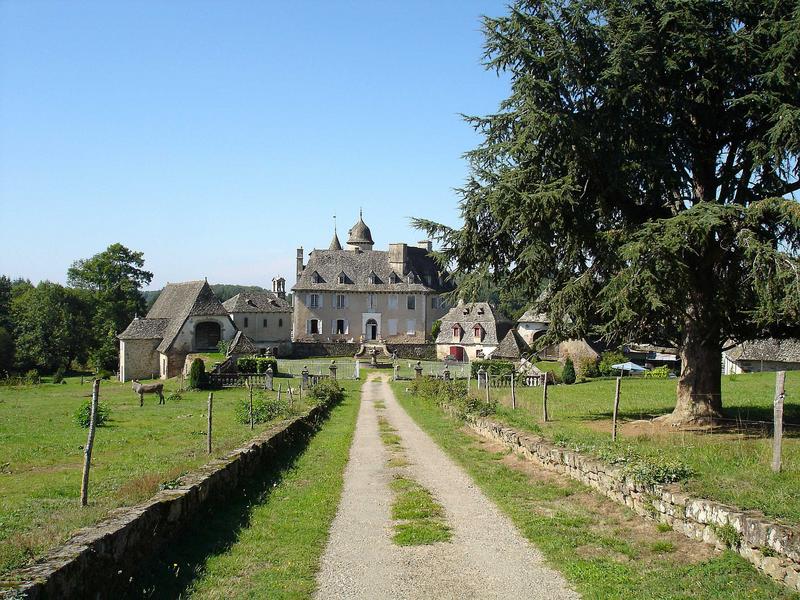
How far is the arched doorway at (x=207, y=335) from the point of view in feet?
177

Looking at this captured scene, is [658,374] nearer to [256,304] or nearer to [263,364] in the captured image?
[263,364]

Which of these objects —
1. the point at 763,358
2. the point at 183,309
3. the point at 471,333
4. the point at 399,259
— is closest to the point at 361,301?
the point at 399,259

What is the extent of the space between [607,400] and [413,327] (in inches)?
1743

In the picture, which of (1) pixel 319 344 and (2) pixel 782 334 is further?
(1) pixel 319 344

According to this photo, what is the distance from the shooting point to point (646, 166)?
1700 cm

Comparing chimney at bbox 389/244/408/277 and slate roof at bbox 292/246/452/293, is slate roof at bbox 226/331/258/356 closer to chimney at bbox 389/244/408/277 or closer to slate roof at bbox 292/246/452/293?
slate roof at bbox 292/246/452/293

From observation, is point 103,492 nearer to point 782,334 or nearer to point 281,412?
point 281,412

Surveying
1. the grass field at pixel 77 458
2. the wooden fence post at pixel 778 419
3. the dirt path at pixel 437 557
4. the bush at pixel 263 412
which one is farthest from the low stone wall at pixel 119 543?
the bush at pixel 263 412

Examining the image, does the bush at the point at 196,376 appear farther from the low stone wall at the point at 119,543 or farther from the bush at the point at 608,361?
the low stone wall at the point at 119,543

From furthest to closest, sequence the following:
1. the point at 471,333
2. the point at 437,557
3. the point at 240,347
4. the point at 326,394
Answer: the point at 471,333 → the point at 240,347 → the point at 326,394 → the point at 437,557

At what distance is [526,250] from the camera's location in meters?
17.5

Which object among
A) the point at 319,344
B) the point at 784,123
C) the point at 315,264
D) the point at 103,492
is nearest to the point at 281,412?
the point at 103,492

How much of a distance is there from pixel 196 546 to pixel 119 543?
1900 mm

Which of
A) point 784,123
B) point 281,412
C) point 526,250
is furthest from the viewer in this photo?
point 281,412
